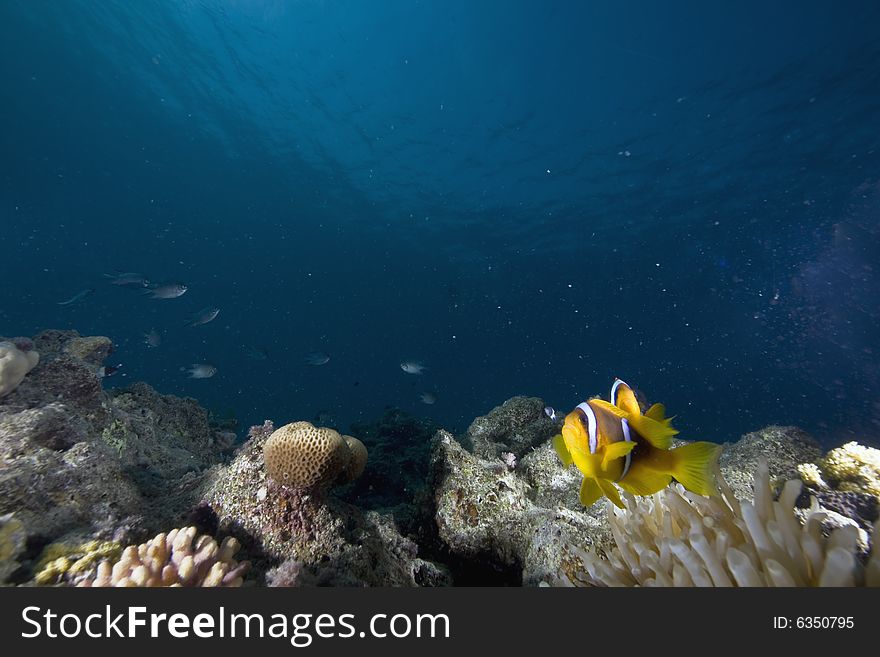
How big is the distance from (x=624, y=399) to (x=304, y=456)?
8.06ft

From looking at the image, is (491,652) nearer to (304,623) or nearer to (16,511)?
(304,623)

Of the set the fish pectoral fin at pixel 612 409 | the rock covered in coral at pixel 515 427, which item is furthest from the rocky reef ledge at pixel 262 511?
the rock covered in coral at pixel 515 427

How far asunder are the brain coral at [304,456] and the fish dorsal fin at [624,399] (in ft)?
A: 7.42

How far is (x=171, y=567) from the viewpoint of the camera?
96.3 inches

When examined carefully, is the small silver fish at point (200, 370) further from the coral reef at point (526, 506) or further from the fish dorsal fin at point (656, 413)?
the fish dorsal fin at point (656, 413)

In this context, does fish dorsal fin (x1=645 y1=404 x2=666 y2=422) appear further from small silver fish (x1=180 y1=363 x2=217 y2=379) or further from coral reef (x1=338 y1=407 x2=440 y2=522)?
small silver fish (x1=180 y1=363 x2=217 y2=379)

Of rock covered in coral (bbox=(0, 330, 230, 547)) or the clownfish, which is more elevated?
the clownfish

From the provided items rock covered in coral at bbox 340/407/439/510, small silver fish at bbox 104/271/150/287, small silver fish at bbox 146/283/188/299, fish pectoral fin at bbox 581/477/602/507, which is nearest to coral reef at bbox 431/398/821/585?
rock covered in coral at bbox 340/407/439/510

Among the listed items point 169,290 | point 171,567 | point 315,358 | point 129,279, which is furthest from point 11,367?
point 315,358

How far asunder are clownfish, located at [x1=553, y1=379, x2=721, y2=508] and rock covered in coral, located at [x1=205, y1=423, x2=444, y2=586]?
2225 millimetres

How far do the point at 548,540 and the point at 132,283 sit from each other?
35.2 ft

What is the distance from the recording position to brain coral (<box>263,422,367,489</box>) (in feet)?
10.8

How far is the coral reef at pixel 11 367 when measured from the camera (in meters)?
4.38

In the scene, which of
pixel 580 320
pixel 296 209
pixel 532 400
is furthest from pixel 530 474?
pixel 580 320
